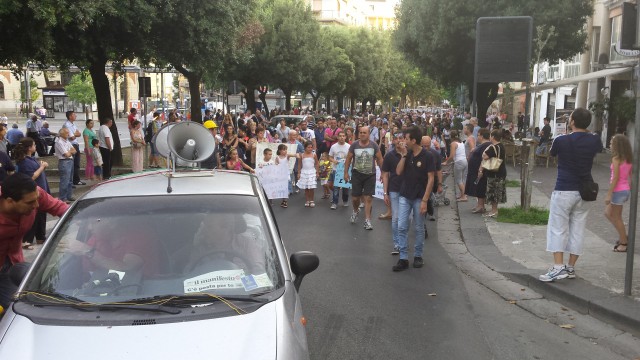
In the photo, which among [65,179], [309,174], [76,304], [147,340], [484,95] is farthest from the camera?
[484,95]

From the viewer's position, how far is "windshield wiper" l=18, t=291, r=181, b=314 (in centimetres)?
324

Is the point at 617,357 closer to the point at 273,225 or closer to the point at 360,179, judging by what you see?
the point at 273,225

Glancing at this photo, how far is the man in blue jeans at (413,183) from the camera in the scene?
775 centimetres

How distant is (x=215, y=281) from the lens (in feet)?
11.6

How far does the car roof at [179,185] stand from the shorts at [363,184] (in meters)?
6.30

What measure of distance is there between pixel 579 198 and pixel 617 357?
6.75ft

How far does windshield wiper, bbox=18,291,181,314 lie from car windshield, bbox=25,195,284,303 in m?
0.04

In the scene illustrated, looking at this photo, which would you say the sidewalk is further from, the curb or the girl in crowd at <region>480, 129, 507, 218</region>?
the girl in crowd at <region>480, 129, 507, 218</region>

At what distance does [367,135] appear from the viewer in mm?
10984

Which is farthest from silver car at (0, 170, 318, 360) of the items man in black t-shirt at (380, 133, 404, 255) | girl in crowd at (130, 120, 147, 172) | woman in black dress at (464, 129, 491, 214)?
girl in crowd at (130, 120, 147, 172)

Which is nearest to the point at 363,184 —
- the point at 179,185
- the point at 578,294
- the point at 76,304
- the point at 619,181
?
the point at 619,181

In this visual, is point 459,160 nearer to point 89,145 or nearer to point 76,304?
point 89,145

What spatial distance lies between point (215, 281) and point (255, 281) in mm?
233

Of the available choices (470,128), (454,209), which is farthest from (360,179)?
(470,128)
